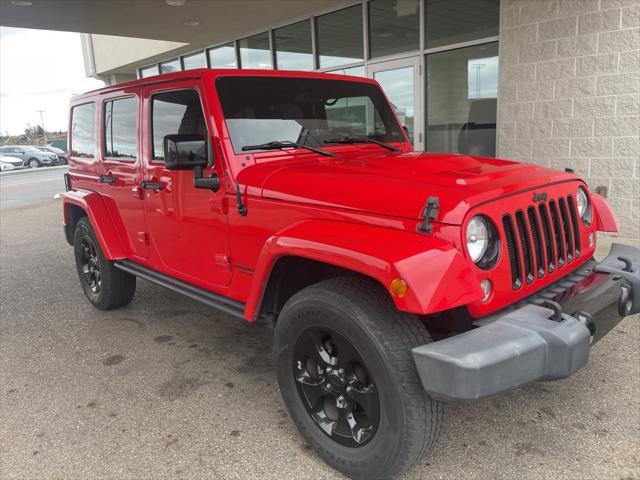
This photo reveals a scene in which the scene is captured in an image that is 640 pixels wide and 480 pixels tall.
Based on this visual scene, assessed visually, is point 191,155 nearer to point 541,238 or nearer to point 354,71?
point 541,238

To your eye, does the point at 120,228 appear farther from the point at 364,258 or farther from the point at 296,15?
the point at 296,15

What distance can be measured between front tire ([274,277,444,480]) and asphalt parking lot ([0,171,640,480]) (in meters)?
0.20

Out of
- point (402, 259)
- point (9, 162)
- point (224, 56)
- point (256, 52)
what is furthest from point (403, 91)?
point (9, 162)

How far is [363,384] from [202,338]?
206cm

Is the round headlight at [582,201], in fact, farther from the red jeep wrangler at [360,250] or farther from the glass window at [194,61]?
the glass window at [194,61]

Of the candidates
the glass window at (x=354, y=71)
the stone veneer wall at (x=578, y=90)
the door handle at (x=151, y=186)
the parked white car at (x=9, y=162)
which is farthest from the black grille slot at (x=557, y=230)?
the parked white car at (x=9, y=162)

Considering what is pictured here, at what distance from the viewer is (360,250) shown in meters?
2.06

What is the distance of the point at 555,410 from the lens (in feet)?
9.14

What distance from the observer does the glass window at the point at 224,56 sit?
40.5ft

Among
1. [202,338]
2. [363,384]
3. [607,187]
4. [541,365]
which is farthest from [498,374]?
[607,187]

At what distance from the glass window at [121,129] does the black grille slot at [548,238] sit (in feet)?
8.94

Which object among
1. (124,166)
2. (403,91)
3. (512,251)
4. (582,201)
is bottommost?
(512,251)

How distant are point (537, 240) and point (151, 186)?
2.45 meters

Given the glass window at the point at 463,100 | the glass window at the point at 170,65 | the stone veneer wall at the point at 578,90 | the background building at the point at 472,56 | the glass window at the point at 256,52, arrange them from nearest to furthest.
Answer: the stone veneer wall at the point at 578,90 < the background building at the point at 472,56 < the glass window at the point at 463,100 < the glass window at the point at 256,52 < the glass window at the point at 170,65
